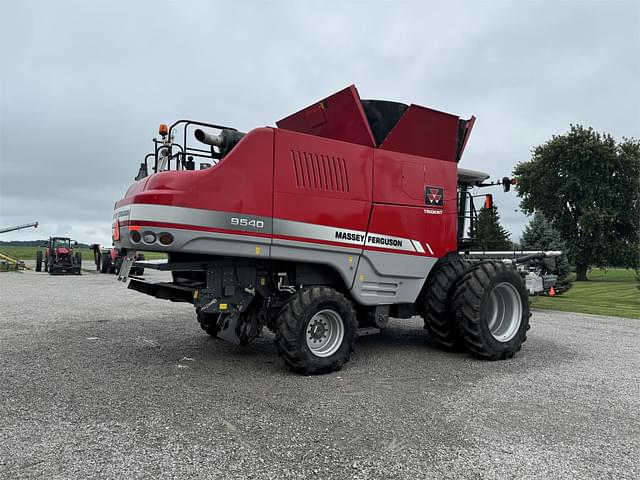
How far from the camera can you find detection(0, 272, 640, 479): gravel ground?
318cm

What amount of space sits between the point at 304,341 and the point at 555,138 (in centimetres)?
3659

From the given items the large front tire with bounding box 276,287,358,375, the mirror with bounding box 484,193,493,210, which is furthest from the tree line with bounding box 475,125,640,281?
the large front tire with bounding box 276,287,358,375

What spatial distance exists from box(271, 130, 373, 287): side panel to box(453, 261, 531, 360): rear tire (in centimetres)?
165

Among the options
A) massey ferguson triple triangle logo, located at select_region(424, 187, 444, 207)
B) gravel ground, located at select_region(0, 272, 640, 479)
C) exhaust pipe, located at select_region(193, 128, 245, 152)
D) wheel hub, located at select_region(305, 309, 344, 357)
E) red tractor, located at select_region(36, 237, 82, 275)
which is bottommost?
gravel ground, located at select_region(0, 272, 640, 479)

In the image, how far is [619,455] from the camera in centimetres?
345

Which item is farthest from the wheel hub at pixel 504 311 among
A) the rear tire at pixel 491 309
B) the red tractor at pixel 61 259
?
the red tractor at pixel 61 259

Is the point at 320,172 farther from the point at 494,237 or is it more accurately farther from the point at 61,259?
the point at 61,259

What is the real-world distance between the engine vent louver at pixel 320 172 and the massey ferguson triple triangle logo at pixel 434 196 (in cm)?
139

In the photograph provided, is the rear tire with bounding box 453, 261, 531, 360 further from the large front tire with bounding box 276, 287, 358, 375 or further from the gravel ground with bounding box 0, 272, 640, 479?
the large front tire with bounding box 276, 287, 358, 375

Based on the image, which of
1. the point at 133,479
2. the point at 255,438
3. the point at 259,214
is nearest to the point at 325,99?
the point at 259,214

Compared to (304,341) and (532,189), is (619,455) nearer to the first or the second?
(304,341)

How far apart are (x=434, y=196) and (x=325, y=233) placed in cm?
197

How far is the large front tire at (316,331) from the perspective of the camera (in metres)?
5.17

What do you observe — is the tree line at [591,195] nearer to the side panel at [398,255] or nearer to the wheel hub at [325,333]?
the side panel at [398,255]
